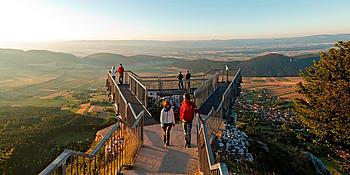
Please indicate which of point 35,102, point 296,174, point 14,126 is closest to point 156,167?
point 296,174

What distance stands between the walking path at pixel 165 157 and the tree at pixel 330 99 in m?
9.97

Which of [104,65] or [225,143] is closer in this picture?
[225,143]

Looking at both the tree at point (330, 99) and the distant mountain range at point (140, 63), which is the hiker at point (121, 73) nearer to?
the tree at point (330, 99)

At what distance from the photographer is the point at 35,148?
4309cm

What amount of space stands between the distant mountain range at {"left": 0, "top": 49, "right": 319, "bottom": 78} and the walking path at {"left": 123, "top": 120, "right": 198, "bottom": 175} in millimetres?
86225

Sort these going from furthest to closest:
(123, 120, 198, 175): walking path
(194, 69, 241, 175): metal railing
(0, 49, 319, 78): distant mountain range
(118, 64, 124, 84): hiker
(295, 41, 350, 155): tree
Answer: (0, 49, 319, 78): distant mountain range
(118, 64, 124, 84): hiker
(295, 41, 350, 155): tree
(123, 120, 198, 175): walking path
(194, 69, 241, 175): metal railing

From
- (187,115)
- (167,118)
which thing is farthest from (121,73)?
(187,115)

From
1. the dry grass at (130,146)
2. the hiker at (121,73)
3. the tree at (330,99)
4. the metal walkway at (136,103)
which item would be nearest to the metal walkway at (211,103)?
the metal walkway at (136,103)

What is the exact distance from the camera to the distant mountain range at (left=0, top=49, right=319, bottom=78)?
4761 inches

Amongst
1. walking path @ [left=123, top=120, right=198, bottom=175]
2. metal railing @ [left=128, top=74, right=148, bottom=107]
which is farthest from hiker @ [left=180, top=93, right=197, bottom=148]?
metal railing @ [left=128, top=74, right=148, bottom=107]

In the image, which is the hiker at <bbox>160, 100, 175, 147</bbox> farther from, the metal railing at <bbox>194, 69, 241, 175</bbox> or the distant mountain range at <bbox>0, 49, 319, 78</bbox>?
the distant mountain range at <bbox>0, 49, 319, 78</bbox>

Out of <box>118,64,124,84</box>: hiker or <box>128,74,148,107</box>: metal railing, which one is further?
<box>118,64,124,84</box>: hiker

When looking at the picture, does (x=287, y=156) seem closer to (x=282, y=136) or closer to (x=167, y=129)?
(x=167, y=129)

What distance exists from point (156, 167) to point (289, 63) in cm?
13302
